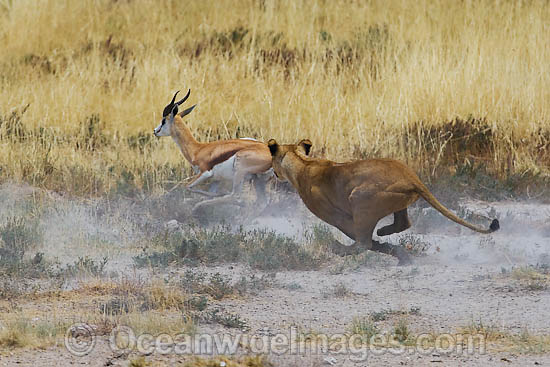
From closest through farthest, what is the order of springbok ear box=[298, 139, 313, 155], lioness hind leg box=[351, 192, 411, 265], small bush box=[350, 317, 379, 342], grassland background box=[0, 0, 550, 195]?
small bush box=[350, 317, 379, 342] < lioness hind leg box=[351, 192, 411, 265] < springbok ear box=[298, 139, 313, 155] < grassland background box=[0, 0, 550, 195]

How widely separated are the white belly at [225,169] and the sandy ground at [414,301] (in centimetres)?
98

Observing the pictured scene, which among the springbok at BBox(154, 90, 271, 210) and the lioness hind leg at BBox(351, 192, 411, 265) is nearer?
the lioness hind leg at BBox(351, 192, 411, 265)

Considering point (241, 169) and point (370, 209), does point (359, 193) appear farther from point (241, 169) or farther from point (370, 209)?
point (241, 169)

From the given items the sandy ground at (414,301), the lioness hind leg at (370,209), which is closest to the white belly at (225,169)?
the sandy ground at (414,301)

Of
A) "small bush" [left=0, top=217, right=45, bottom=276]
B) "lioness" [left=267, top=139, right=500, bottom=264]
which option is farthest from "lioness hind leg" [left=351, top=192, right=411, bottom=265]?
"small bush" [left=0, top=217, right=45, bottom=276]

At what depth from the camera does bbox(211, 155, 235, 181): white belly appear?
975cm

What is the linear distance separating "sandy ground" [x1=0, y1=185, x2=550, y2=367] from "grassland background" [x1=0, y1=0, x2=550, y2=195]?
2.02 meters

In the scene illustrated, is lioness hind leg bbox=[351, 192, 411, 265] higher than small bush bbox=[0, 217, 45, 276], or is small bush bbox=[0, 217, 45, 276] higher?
lioness hind leg bbox=[351, 192, 411, 265]

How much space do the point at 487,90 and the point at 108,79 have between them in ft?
18.1

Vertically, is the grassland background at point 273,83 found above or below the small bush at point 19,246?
above

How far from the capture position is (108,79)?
14.2m

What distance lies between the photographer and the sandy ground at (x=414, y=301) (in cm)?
562

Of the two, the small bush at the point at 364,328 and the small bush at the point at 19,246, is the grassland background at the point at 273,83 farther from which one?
the small bush at the point at 364,328

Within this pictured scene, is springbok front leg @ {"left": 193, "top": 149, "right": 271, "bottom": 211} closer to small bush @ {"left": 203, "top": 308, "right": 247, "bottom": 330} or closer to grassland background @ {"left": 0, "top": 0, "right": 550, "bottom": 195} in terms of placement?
grassland background @ {"left": 0, "top": 0, "right": 550, "bottom": 195}
